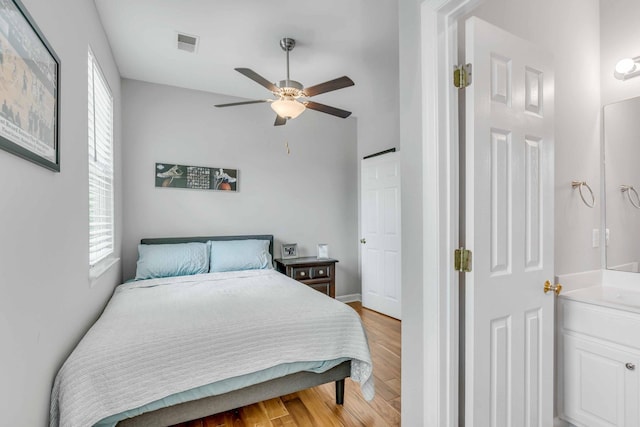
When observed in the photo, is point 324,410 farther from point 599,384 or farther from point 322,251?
point 322,251

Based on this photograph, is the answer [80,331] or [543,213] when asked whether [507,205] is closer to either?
[543,213]

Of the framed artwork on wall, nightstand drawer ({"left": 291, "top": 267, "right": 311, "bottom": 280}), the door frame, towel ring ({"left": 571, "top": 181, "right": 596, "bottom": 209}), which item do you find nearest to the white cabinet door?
towel ring ({"left": 571, "top": 181, "right": 596, "bottom": 209})

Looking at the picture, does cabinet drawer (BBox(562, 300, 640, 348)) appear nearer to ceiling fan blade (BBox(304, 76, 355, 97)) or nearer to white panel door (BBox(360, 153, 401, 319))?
ceiling fan blade (BBox(304, 76, 355, 97))

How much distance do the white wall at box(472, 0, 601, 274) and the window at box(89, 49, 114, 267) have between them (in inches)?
109

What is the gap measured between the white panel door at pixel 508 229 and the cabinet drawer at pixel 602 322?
0.85ft

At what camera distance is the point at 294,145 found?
14.1 feet

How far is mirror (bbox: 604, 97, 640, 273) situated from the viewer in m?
1.80

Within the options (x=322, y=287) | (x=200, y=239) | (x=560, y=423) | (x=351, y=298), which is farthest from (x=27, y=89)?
(x=351, y=298)

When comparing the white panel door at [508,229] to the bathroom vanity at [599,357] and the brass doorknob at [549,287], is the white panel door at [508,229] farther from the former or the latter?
the bathroom vanity at [599,357]

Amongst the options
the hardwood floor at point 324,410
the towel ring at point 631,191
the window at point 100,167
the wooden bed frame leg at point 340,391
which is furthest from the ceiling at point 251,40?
the hardwood floor at point 324,410

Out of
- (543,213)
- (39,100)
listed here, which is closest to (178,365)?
(39,100)

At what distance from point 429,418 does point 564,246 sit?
4.24 feet

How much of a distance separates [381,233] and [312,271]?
1044mm

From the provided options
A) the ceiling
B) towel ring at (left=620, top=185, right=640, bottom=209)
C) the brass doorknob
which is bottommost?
the brass doorknob
